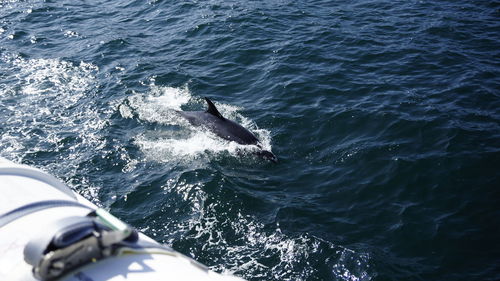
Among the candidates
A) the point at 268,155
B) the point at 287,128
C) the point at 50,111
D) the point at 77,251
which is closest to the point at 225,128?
the point at 268,155

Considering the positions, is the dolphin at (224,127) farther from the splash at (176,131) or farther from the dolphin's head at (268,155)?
the splash at (176,131)

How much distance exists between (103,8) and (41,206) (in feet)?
79.9

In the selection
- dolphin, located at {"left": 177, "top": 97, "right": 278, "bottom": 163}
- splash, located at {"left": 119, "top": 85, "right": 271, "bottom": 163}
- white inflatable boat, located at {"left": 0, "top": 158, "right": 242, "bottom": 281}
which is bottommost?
splash, located at {"left": 119, "top": 85, "right": 271, "bottom": 163}

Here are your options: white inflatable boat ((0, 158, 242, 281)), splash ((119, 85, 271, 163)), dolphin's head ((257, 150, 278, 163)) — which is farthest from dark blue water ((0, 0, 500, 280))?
white inflatable boat ((0, 158, 242, 281))

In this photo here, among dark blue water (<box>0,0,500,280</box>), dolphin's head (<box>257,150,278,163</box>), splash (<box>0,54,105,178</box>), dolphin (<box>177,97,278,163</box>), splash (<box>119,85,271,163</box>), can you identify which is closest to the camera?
dark blue water (<box>0,0,500,280</box>)

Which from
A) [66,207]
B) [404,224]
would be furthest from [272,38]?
[66,207]

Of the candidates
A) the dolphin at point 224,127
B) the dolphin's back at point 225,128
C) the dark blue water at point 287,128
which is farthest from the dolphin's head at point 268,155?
the dolphin's back at point 225,128

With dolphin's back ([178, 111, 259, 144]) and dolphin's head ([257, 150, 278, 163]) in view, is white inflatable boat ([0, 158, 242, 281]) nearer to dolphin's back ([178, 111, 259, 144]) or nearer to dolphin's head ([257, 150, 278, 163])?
dolphin's head ([257, 150, 278, 163])

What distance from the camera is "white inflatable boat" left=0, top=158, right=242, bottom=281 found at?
4961 mm

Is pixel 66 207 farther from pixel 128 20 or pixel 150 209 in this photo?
pixel 128 20

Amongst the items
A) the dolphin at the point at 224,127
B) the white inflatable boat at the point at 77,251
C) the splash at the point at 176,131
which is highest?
the white inflatable boat at the point at 77,251

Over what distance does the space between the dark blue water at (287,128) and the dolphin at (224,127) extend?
0.93 feet

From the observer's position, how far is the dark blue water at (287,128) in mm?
10844

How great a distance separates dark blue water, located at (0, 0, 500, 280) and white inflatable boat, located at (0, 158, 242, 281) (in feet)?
16.0
